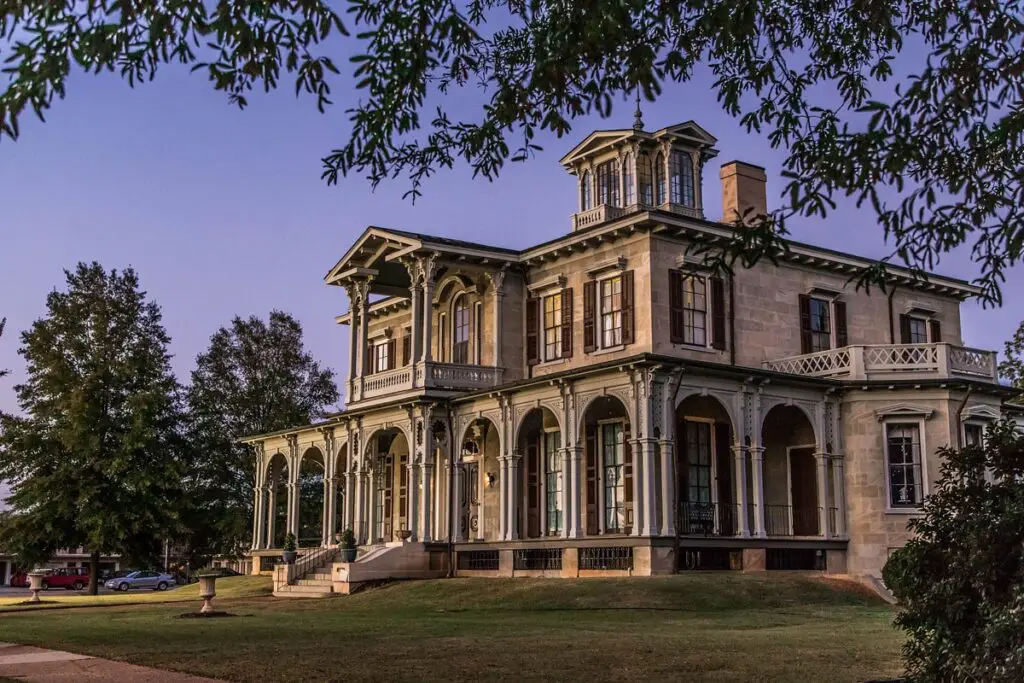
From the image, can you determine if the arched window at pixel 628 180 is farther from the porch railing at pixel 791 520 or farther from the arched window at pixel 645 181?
the porch railing at pixel 791 520

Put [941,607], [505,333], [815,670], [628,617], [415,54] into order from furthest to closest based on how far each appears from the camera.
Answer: [505,333] → [628,617] → [815,670] → [415,54] → [941,607]

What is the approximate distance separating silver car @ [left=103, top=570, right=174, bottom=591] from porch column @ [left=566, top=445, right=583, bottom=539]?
4042cm

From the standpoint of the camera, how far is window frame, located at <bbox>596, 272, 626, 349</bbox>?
102ft

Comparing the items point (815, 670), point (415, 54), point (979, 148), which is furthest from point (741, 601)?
point (415, 54)

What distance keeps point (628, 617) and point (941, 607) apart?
12.7 m

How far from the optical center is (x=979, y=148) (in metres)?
10.2

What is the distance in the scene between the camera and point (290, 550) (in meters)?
35.1

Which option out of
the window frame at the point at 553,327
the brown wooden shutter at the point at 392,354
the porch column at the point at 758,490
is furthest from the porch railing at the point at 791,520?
the brown wooden shutter at the point at 392,354

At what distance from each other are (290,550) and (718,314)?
1525cm

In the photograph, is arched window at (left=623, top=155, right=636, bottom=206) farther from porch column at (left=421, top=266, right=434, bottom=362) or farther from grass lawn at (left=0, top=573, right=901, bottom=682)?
grass lawn at (left=0, top=573, right=901, bottom=682)

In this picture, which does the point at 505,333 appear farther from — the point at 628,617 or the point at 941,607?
the point at 941,607

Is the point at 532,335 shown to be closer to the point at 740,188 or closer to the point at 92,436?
the point at 740,188

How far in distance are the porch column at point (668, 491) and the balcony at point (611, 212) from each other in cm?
786

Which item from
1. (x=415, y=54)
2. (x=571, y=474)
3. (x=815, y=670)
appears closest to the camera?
(x=415, y=54)
